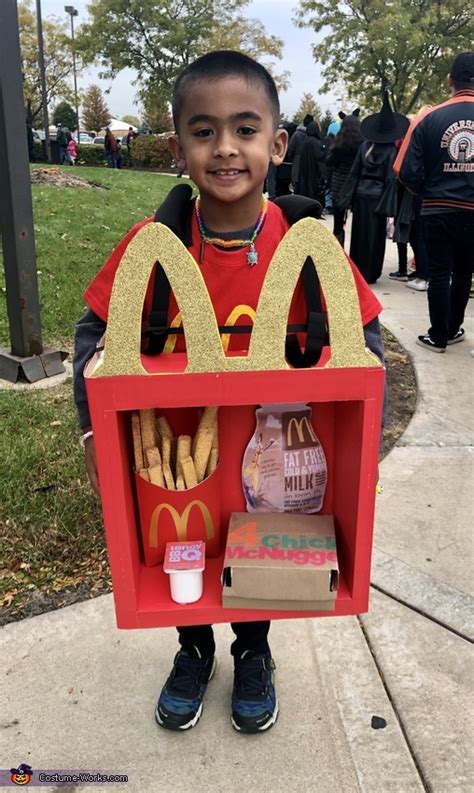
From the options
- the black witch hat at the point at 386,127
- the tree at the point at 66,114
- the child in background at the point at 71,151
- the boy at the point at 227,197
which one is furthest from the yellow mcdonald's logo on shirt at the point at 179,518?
the tree at the point at 66,114

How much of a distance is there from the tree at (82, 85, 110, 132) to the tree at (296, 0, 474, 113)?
38.7m

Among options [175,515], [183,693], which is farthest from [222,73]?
[183,693]

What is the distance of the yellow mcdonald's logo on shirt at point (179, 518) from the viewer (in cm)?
146

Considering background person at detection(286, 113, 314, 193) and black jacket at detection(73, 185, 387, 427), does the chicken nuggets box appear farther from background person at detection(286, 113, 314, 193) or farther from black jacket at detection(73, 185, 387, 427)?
background person at detection(286, 113, 314, 193)

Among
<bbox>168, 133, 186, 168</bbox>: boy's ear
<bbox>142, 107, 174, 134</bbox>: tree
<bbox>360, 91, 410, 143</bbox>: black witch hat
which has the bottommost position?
<bbox>168, 133, 186, 168</bbox>: boy's ear

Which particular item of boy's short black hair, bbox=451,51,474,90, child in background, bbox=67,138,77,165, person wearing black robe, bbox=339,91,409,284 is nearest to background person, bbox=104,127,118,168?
child in background, bbox=67,138,77,165

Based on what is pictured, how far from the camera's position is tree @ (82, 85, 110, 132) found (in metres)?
61.6

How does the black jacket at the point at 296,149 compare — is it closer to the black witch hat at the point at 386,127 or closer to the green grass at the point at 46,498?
the black witch hat at the point at 386,127

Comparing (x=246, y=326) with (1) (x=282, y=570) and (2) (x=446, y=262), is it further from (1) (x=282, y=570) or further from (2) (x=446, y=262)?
(2) (x=446, y=262)

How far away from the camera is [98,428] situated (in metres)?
1.23

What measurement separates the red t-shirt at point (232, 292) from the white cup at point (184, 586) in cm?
50

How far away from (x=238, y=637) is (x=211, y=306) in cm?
116

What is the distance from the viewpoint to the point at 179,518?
147cm

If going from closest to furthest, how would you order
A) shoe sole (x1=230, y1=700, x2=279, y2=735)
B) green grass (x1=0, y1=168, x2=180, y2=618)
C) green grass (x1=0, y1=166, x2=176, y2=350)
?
shoe sole (x1=230, y1=700, x2=279, y2=735) → green grass (x1=0, y1=168, x2=180, y2=618) → green grass (x1=0, y1=166, x2=176, y2=350)
